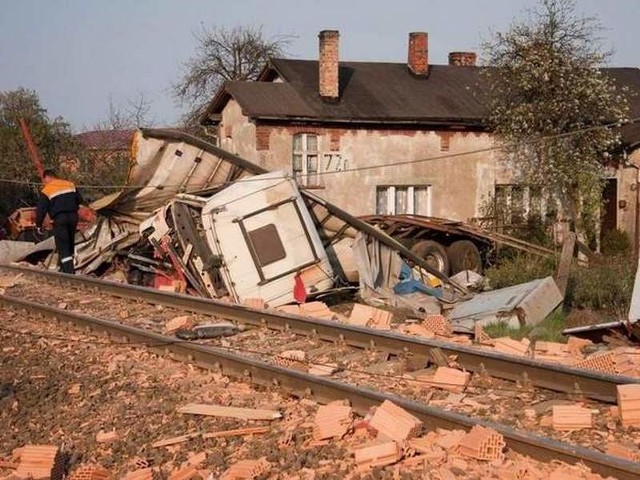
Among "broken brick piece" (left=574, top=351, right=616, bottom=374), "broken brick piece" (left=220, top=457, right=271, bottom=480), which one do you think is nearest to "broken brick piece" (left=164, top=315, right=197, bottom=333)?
"broken brick piece" (left=574, top=351, right=616, bottom=374)

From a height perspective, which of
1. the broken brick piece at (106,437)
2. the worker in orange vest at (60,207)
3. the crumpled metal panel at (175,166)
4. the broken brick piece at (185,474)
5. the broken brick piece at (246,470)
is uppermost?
the crumpled metal panel at (175,166)

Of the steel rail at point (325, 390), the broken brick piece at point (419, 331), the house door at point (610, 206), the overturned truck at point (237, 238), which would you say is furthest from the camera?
the house door at point (610, 206)

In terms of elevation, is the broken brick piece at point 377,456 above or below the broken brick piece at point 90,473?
above

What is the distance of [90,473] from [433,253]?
1490 cm

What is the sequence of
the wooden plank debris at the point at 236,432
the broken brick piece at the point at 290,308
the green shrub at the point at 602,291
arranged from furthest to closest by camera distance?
the green shrub at the point at 602,291 → the broken brick piece at the point at 290,308 → the wooden plank debris at the point at 236,432

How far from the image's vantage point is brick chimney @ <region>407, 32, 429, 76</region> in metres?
32.5

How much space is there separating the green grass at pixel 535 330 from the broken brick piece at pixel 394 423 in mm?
4745

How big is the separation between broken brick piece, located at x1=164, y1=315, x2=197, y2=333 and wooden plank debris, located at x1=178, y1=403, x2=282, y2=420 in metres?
3.78

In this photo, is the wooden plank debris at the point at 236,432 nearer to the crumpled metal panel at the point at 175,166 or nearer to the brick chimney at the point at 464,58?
the crumpled metal panel at the point at 175,166

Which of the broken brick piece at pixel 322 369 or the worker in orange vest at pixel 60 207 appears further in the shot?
the worker in orange vest at pixel 60 207

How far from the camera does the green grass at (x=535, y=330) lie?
11.2 m

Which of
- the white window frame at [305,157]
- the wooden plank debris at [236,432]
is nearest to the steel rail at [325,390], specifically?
the wooden plank debris at [236,432]

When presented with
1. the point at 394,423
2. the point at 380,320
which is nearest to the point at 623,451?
the point at 394,423

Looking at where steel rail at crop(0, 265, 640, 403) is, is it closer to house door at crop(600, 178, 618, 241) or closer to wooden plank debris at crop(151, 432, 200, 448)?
wooden plank debris at crop(151, 432, 200, 448)
